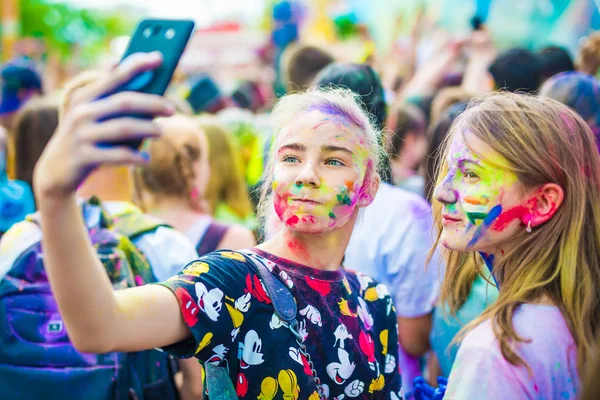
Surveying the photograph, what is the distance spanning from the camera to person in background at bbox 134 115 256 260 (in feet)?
10.7

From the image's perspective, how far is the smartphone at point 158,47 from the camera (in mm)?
1215

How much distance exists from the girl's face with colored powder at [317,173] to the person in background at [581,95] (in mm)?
1735

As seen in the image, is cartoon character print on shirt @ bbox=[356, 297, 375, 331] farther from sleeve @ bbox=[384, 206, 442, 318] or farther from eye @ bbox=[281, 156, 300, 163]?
sleeve @ bbox=[384, 206, 442, 318]

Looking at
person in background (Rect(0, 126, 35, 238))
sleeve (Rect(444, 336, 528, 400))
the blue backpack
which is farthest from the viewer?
person in background (Rect(0, 126, 35, 238))

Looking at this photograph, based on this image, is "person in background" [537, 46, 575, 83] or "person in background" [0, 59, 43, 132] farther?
"person in background" [0, 59, 43, 132]

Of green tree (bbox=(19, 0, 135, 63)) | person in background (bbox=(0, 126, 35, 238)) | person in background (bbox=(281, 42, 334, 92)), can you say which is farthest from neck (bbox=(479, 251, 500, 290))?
green tree (bbox=(19, 0, 135, 63))

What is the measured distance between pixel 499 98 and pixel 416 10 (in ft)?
17.7

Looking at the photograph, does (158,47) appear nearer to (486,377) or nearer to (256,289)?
(256,289)

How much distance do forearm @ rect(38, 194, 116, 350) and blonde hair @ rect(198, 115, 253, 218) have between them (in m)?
2.63

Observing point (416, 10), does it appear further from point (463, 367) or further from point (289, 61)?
point (463, 367)

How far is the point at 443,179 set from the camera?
1940 millimetres

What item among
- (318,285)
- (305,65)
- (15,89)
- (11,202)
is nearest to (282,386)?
(318,285)

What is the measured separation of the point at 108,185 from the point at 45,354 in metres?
0.94

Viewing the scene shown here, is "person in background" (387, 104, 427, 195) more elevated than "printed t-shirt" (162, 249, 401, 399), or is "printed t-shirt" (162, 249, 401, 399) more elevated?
"printed t-shirt" (162, 249, 401, 399)
